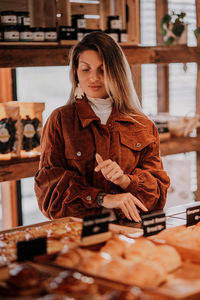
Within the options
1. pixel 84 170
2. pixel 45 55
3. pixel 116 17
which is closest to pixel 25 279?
pixel 84 170

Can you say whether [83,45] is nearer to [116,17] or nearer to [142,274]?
[116,17]

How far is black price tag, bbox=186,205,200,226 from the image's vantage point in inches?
74.0

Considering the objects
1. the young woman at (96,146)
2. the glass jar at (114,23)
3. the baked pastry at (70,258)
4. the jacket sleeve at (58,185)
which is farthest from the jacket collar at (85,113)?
the glass jar at (114,23)

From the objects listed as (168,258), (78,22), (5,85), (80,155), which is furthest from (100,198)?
(5,85)

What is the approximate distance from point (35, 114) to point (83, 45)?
0.91 m

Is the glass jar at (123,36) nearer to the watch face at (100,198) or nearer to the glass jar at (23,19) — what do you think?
the glass jar at (23,19)

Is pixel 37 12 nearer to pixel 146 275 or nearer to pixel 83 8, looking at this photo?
pixel 83 8

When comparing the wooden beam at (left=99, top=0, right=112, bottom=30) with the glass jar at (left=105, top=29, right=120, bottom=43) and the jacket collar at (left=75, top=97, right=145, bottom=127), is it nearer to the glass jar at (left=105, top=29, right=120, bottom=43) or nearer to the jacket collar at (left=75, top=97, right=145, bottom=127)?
the glass jar at (left=105, top=29, right=120, bottom=43)

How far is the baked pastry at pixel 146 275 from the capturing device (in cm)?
123

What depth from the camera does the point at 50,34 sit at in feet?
9.95

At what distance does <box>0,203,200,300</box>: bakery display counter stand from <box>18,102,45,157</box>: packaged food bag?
1.46 meters

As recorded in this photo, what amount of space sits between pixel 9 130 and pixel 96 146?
89cm

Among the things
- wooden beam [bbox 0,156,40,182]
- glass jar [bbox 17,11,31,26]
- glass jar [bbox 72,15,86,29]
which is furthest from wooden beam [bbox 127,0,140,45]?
wooden beam [bbox 0,156,40,182]

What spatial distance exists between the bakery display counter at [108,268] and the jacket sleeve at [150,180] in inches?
23.5
